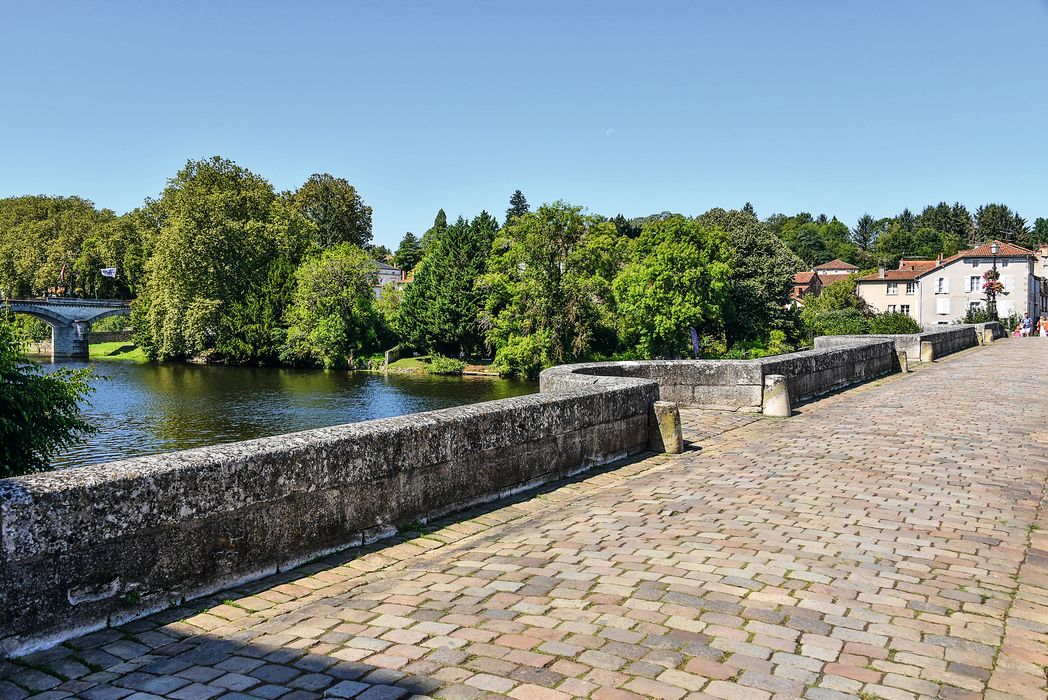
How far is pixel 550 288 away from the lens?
47656 millimetres

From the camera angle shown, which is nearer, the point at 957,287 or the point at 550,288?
the point at 550,288

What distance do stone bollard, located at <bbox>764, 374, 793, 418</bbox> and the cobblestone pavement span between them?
4582mm


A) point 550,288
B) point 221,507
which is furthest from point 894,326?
point 221,507

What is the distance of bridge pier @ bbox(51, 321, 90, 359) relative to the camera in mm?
72375

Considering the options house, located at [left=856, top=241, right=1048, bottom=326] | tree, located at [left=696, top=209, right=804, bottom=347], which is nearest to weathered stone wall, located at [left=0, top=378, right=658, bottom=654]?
tree, located at [left=696, top=209, right=804, bottom=347]

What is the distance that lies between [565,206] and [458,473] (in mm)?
42608

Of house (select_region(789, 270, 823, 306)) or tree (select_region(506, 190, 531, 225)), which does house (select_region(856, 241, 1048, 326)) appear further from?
tree (select_region(506, 190, 531, 225))

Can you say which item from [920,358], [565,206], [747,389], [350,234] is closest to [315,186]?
[350,234]

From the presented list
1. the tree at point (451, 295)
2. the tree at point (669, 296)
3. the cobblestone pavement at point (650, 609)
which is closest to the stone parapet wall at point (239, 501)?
the cobblestone pavement at point (650, 609)

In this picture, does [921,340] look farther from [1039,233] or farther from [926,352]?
[1039,233]

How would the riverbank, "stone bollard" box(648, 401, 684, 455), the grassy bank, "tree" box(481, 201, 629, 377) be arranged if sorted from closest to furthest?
1. "stone bollard" box(648, 401, 684, 455)
2. "tree" box(481, 201, 629, 377)
3. the riverbank
4. the grassy bank

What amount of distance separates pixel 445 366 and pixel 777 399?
41.6 metres

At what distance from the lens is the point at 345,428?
221 inches

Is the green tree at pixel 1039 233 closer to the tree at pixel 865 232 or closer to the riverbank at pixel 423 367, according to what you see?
the tree at pixel 865 232
